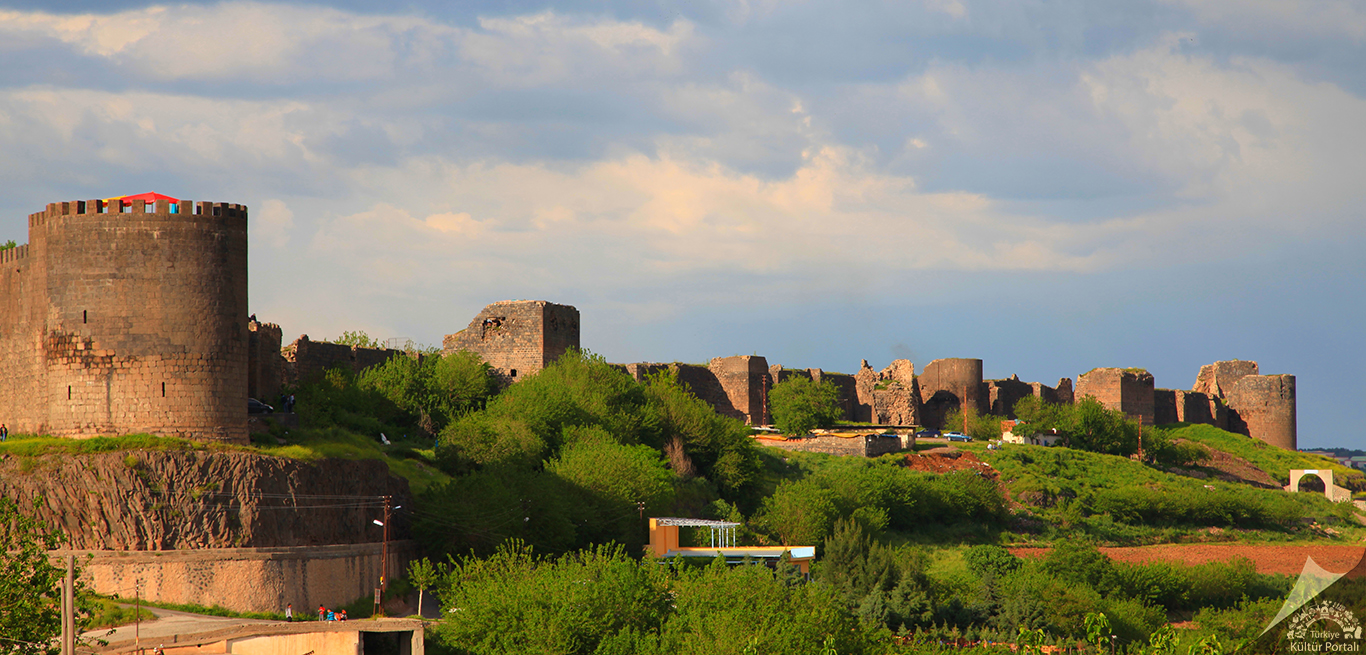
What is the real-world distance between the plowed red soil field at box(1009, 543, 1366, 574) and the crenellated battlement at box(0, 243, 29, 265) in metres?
30.5

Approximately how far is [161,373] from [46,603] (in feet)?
26.1

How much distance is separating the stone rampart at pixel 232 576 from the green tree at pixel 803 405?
30646 millimetres

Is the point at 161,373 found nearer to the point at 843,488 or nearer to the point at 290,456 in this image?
the point at 290,456

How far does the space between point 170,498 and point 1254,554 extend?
38757 mm

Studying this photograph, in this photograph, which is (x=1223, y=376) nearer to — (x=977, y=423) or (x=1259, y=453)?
(x=1259, y=453)

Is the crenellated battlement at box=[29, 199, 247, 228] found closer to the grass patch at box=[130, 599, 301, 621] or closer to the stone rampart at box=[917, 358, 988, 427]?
the grass patch at box=[130, 599, 301, 621]

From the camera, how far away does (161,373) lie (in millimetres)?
28109

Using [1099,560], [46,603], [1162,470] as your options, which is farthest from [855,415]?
[46,603]

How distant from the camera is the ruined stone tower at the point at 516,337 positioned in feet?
154

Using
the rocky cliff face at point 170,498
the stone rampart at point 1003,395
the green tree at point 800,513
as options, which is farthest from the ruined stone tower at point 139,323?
the stone rampart at point 1003,395

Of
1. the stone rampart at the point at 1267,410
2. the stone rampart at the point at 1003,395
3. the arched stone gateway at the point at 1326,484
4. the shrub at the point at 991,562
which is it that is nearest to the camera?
the shrub at the point at 991,562

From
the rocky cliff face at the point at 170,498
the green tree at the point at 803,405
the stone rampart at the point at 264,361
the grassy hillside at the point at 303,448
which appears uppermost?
the stone rampart at the point at 264,361

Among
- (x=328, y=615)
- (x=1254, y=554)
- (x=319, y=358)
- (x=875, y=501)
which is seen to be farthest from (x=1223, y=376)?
(x=328, y=615)

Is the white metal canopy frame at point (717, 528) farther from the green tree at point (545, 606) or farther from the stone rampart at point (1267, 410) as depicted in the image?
the stone rampart at point (1267, 410)
